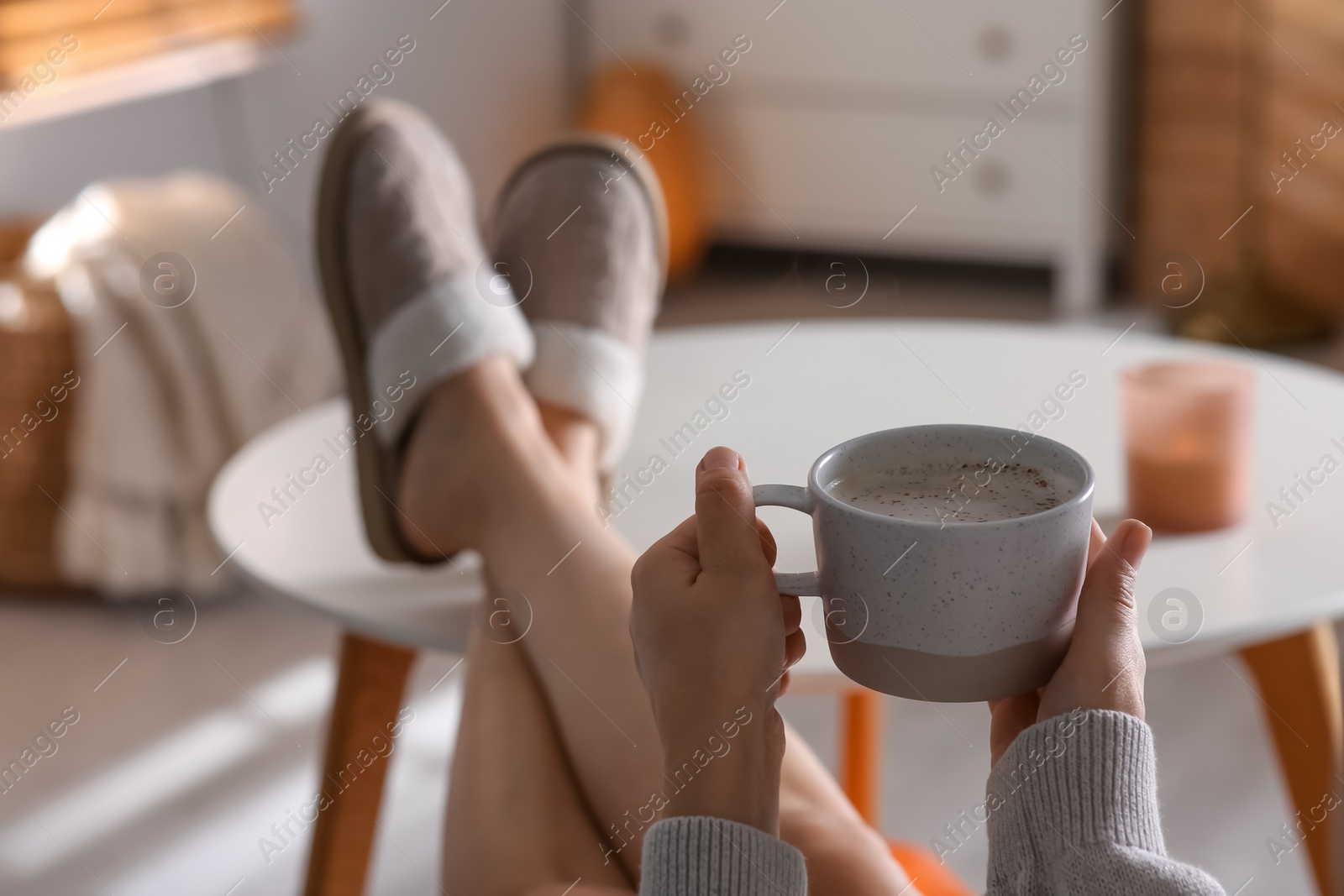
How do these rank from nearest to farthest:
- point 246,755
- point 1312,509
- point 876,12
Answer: point 1312,509, point 246,755, point 876,12

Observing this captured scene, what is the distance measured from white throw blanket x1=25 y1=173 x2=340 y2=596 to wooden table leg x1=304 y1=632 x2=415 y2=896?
2.22ft

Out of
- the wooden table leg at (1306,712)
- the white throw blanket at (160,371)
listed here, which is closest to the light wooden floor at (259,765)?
the white throw blanket at (160,371)

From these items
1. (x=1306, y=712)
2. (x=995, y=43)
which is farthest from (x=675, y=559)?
(x=995, y=43)

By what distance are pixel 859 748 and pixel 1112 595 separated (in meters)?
0.57

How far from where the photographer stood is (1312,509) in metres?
0.66

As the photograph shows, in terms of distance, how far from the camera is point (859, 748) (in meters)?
0.93

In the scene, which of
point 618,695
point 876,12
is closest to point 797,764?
point 618,695

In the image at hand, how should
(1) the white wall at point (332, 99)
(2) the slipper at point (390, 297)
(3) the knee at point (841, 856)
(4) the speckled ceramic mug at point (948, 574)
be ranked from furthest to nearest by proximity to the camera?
(1) the white wall at point (332, 99) → (2) the slipper at point (390, 297) → (3) the knee at point (841, 856) → (4) the speckled ceramic mug at point (948, 574)

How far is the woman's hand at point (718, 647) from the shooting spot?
390 mm

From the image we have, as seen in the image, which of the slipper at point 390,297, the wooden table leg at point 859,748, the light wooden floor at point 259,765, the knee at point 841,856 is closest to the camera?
the knee at point 841,856

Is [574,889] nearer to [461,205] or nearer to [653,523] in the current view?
[653,523]

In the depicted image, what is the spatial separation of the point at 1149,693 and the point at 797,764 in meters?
0.80

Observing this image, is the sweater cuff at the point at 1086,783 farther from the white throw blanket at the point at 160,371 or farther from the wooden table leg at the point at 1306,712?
the white throw blanket at the point at 160,371

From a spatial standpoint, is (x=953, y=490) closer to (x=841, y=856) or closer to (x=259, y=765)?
(x=841, y=856)
